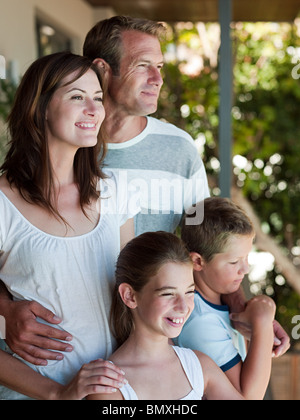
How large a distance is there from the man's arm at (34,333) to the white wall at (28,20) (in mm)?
928

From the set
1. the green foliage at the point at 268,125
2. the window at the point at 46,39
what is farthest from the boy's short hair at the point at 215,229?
the green foliage at the point at 268,125

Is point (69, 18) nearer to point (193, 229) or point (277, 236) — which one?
point (193, 229)

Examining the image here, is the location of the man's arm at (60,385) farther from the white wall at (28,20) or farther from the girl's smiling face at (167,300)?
the white wall at (28,20)

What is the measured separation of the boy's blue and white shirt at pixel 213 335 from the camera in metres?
0.77

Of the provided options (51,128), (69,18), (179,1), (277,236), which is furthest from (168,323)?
(277,236)

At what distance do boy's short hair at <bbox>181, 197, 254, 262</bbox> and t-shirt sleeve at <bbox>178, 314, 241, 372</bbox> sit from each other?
0.08 metres

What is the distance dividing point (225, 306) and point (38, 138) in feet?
1.08

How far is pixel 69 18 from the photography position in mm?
1636

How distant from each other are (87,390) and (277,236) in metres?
2.89

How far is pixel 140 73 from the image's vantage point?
0.82 m

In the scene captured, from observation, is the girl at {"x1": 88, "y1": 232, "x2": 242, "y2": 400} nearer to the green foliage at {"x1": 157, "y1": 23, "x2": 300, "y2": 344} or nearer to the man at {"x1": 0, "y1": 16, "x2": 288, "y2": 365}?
the man at {"x1": 0, "y1": 16, "x2": 288, "y2": 365}

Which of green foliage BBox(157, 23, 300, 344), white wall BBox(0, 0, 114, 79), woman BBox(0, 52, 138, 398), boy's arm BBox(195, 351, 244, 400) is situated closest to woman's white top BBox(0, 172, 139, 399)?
woman BBox(0, 52, 138, 398)

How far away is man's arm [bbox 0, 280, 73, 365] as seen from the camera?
0.67 m

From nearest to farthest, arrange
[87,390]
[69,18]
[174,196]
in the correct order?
1. [87,390]
2. [174,196]
3. [69,18]
